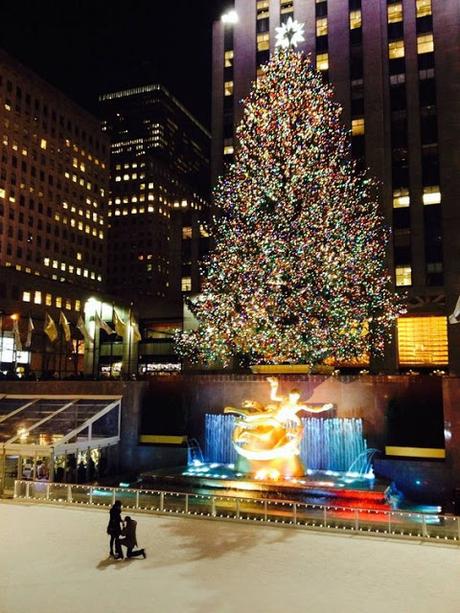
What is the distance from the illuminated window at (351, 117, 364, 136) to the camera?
177ft

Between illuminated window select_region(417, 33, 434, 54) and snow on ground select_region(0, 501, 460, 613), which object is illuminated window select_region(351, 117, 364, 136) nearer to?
illuminated window select_region(417, 33, 434, 54)

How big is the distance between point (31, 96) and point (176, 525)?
10279cm

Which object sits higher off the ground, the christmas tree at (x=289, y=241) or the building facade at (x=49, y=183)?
the building facade at (x=49, y=183)

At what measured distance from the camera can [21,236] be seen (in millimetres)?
98438

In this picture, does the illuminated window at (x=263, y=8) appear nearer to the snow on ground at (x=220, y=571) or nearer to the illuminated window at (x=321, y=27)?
the illuminated window at (x=321, y=27)

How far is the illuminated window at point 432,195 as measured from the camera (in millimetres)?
51062

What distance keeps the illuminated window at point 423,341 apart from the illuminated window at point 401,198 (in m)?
10.4

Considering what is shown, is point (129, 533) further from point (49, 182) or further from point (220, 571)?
point (49, 182)

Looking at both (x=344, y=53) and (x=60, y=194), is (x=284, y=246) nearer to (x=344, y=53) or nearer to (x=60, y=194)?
(x=344, y=53)

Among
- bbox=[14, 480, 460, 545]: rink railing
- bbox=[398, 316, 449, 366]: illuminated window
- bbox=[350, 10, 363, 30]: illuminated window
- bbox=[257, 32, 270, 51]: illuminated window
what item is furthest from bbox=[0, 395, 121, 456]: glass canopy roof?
bbox=[350, 10, 363, 30]: illuminated window

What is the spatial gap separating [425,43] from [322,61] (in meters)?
9.62

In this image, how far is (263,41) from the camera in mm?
60375

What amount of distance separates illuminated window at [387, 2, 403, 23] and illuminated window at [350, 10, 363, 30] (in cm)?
279

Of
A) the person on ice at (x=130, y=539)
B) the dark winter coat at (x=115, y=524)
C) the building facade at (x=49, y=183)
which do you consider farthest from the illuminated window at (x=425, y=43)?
the person on ice at (x=130, y=539)
